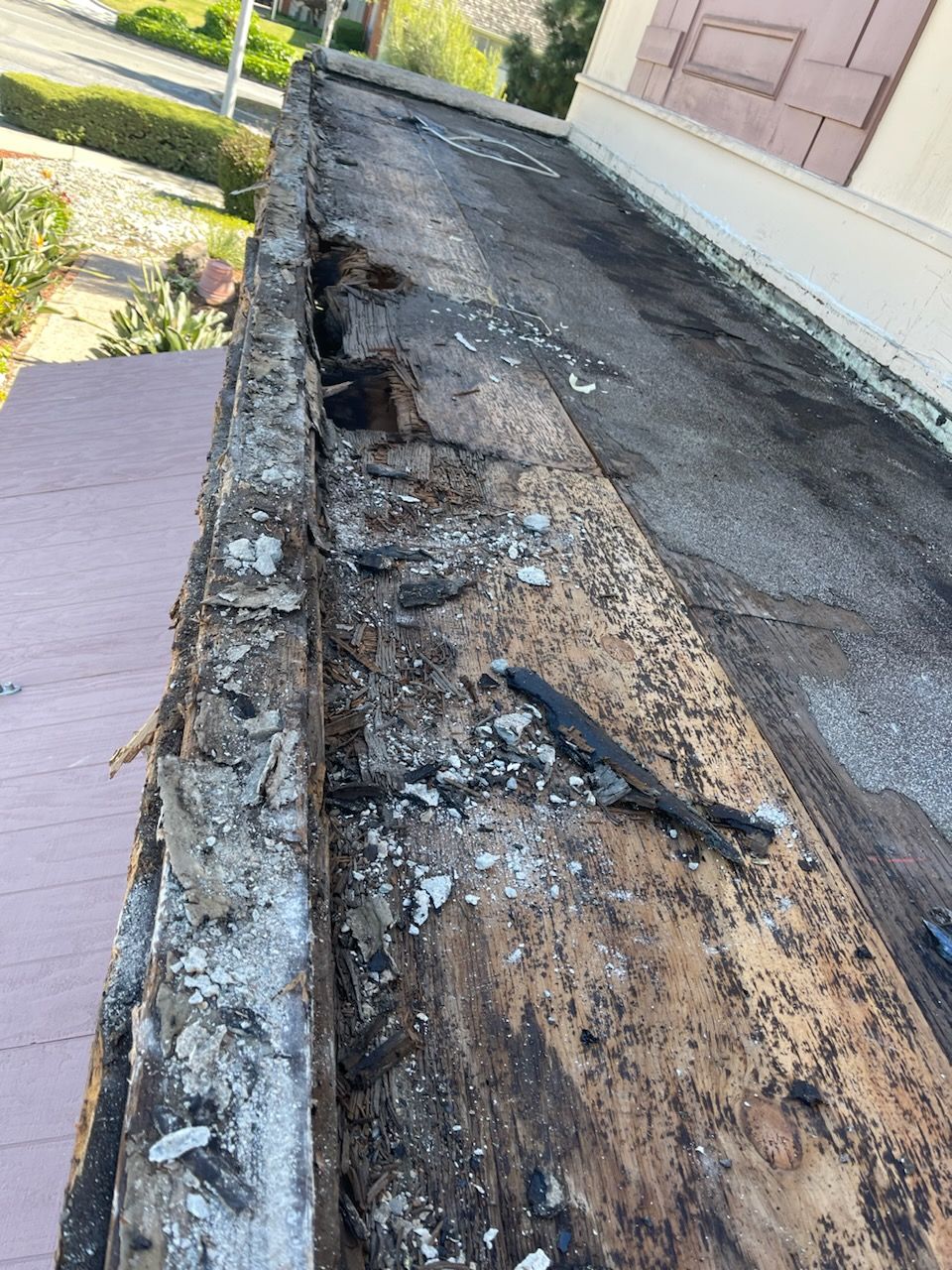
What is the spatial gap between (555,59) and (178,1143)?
1918 cm

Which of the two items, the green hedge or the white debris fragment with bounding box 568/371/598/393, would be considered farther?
the green hedge

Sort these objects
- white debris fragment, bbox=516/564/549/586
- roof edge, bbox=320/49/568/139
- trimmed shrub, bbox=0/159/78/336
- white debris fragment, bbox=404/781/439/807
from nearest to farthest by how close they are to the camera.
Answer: white debris fragment, bbox=404/781/439/807 < white debris fragment, bbox=516/564/549/586 < roof edge, bbox=320/49/568/139 < trimmed shrub, bbox=0/159/78/336

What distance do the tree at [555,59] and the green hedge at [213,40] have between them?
11548 millimetres

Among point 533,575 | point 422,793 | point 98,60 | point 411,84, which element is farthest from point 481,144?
point 98,60

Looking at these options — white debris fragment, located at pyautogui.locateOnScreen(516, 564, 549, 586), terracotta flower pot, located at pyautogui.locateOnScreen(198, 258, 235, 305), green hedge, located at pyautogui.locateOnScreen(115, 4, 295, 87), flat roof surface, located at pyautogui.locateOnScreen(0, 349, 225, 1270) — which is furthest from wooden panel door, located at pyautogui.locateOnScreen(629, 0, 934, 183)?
green hedge, located at pyautogui.locateOnScreen(115, 4, 295, 87)

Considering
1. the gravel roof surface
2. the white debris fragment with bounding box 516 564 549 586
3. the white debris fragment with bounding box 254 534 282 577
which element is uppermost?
Answer: the white debris fragment with bounding box 254 534 282 577

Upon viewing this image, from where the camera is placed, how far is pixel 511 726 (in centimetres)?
119

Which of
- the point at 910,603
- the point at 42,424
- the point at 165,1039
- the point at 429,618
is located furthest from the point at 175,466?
the point at 165,1039

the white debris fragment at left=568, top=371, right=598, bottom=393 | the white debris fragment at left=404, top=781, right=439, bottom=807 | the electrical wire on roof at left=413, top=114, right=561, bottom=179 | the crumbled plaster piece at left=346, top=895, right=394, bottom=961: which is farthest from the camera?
the electrical wire on roof at left=413, top=114, right=561, bottom=179

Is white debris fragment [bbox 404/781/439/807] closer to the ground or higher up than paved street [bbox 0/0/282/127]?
higher up

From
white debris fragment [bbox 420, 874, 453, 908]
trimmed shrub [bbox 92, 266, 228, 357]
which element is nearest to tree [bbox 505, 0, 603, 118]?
trimmed shrub [bbox 92, 266, 228, 357]

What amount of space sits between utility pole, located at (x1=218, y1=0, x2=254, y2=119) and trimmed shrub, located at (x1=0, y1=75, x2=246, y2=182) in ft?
7.39

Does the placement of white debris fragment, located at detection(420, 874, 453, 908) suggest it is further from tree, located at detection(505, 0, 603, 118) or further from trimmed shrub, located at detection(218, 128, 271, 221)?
tree, located at detection(505, 0, 603, 118)

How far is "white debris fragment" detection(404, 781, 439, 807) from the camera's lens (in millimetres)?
1055
